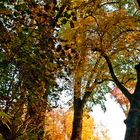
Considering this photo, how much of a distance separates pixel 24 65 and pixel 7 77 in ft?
1.31

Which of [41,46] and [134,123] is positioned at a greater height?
[134,123]

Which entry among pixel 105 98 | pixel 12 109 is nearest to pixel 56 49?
pixel 12 109

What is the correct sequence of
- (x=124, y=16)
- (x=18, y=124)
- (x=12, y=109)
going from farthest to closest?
(x=124, y=16) < (x=18, y=124) < (x=12, y=109)

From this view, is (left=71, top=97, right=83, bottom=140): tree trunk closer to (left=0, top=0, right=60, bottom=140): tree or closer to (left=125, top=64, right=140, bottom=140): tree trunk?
(left=125, top=64, right=140, bottom=140): tree trunk

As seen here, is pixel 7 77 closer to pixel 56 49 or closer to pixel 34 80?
pixel 34 80

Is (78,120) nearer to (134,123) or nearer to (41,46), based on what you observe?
(134,123)

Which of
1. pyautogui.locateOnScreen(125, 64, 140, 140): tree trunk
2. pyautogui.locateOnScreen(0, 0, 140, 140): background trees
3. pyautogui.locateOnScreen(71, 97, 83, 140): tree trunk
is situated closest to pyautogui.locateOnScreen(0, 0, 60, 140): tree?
pyautogui.locateOnScreen(0, 0, 140, 140): background trees

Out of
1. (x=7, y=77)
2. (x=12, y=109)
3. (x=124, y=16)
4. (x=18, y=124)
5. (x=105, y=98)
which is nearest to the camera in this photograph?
(x=7, y=77)

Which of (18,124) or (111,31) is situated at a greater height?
(111,31)

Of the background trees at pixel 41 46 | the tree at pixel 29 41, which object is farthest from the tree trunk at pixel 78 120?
the tree at pixel 29 41

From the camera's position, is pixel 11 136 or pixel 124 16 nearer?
pixel 11 136

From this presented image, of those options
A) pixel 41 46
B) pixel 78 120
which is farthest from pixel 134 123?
pixel 78 120

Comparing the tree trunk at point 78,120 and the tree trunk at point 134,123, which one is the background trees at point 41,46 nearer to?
the tree trunk at point 134,123

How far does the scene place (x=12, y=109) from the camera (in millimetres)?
8312
